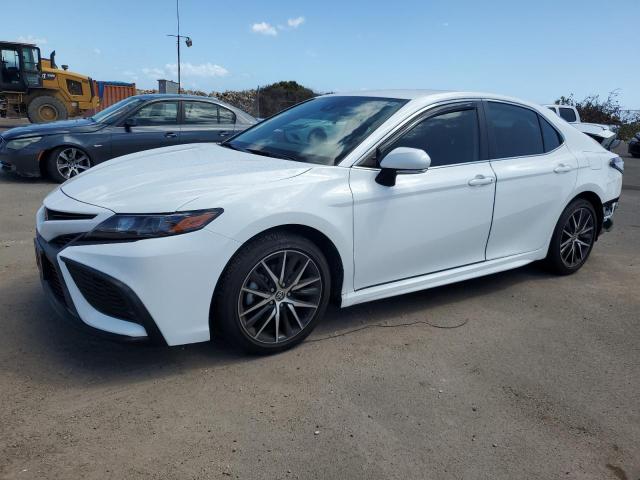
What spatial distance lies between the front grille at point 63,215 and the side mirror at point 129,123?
5642 millimetres

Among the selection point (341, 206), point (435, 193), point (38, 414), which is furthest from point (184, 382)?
point (435, 193)

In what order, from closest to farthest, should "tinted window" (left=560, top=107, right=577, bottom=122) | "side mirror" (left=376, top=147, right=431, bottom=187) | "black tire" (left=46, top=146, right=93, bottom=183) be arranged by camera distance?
1. "side mirror" (left=376, top=147, right=431, bottom=187)
2. "black tire" (left=46, top=146, right=93, bottom=183)
3. "tinted window" (left=560, top=107, right=577, bottom=122)

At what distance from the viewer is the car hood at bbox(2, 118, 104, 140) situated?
27.2ft

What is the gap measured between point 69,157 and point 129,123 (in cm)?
104

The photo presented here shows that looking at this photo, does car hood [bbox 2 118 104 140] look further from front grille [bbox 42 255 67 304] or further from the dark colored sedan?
front grille [bbox 42 255 67 304]

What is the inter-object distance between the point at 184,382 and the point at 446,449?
1394 millimetres

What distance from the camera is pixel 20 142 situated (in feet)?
27.2

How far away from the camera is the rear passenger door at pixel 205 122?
29.6 feet

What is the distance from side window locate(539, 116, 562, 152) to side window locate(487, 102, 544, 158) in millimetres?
59

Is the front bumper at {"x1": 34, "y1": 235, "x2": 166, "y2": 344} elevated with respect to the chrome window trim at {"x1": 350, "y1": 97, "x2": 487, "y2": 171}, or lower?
lower

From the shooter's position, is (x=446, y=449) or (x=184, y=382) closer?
(x=446, y=449)

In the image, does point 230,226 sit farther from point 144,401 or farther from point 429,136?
point 429,136

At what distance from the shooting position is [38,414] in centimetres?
264

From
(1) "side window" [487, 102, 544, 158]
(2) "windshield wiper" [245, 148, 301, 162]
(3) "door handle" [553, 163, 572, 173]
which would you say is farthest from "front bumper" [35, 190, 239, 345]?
(3) "door handle" [553, 163, 572, 173]
